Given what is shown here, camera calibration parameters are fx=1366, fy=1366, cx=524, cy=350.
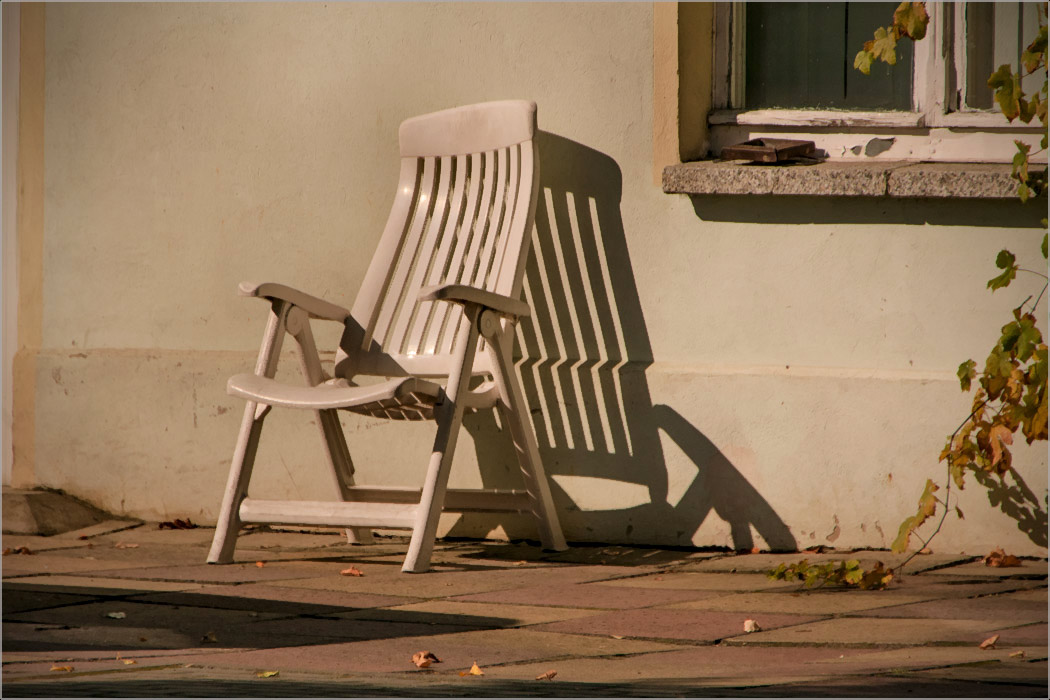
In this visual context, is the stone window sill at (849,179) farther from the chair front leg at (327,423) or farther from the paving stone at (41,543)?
the paving stone at (41,543)

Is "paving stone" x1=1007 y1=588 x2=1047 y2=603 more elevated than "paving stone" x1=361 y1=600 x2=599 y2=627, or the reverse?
"paving stone" x1=1007 y1=588 x2=1047 y2=603

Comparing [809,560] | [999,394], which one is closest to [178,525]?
[809,560]

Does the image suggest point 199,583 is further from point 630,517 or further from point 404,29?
point 404,29

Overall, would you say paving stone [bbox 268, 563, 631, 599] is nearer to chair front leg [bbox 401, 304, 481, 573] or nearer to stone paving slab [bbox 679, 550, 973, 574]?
chair front leg [bbox 401, 304, 481, 573]

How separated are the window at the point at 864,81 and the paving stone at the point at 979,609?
1427 mm

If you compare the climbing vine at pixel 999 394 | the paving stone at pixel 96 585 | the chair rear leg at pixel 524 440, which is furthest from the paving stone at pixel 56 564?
the climbing vine at pixel 999 394

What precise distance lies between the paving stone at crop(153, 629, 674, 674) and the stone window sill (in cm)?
168

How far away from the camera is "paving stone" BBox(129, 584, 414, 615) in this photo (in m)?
3.30

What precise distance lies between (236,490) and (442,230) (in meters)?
1.06

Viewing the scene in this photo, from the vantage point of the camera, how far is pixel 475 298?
3.77 metres

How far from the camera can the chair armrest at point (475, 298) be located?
3672 mm

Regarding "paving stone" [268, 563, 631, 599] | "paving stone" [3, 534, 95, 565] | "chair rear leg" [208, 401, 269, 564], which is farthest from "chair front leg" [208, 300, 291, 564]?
"paving stone" [3, 534, 95, 565]

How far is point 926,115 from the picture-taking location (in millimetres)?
4145

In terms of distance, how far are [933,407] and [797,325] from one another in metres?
0.47
